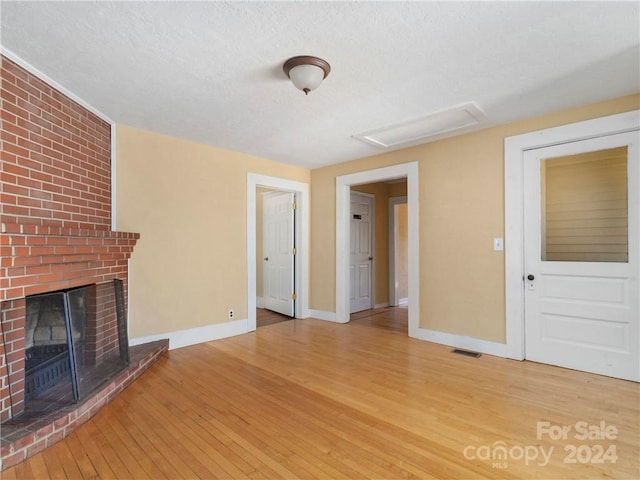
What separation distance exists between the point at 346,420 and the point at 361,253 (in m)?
3.99

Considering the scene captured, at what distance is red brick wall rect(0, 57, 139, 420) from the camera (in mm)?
1991

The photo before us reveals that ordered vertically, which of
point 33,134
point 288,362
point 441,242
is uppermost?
point 33,134

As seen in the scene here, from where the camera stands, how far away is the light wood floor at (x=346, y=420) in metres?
1.75

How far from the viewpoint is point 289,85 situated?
2578mm

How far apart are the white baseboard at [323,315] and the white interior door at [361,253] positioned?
693 mm

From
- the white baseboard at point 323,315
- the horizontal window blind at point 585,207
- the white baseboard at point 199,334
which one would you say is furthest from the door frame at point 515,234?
the white baseboard at point 199,334

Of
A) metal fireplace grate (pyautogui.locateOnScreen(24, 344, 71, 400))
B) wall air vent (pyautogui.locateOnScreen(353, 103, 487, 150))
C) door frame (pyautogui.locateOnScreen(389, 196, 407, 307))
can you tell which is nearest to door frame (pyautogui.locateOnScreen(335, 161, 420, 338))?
wall air vent (pyautogui.locateOnScreen(353, 103, 487, 150))

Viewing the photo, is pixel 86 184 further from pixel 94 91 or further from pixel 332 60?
pixel 332 60

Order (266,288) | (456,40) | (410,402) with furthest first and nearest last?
(266,288)
(410,402)
(456,40)

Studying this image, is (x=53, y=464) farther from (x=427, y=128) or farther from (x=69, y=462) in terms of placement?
(x=427, y=128)

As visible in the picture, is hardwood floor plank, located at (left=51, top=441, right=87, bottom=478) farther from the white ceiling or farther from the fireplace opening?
the white ceiling

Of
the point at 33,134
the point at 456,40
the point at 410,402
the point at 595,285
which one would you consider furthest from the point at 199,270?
the point at 595,285

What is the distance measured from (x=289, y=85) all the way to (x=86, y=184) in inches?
82.6

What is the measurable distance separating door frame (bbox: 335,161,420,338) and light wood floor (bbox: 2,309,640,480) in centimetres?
84
